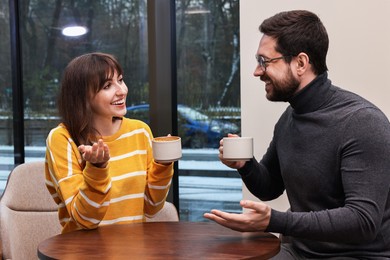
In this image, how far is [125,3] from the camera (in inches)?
141

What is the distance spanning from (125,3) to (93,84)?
140 cm

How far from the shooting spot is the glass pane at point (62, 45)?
3.56m

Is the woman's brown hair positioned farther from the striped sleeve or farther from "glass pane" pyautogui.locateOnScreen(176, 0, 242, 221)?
"glass pane" pyautogui.locateOnScreen(176, 0, 242, 221)

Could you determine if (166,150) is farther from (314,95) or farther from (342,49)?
(342,49)

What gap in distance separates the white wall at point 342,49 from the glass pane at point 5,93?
1818 mm

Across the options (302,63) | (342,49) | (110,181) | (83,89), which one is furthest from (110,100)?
(342,49)

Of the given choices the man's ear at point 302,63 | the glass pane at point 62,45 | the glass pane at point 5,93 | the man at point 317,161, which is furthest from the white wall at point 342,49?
the glass pane at point 5,93

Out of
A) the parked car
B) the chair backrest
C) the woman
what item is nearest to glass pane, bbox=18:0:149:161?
the parked car

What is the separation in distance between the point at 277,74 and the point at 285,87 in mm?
53

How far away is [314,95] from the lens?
2.11m

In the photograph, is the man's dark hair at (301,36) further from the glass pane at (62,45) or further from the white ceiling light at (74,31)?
the white ceiling light at (74,31)

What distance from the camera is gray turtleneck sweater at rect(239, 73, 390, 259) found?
1870mm

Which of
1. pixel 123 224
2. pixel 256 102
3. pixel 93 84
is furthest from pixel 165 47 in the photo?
pixel 123 224

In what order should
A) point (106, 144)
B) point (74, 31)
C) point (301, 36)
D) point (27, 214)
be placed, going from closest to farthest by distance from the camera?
point (301, 36) → point (106, 144) → point (27, 214) → point (74, 31)
